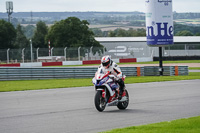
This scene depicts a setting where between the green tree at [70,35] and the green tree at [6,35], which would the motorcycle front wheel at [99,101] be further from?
the green tree at [6,35]

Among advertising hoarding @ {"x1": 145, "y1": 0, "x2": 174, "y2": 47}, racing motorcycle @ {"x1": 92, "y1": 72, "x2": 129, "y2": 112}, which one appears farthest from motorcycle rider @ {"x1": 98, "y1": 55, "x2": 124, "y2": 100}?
advertising hoarding @ {"x1": 145, "y1": 0, "x2": 174, "y2": 47}

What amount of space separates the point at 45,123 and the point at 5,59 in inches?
1439

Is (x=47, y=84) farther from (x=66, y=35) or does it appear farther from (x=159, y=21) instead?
(x=66, y=35)

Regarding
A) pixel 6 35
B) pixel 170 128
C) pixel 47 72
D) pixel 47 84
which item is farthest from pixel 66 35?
pixel 170 128

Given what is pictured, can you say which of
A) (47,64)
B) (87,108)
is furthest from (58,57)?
(87,108)

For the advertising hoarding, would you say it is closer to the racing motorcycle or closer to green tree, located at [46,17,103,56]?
the racing motorcycle

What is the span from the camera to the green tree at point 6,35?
69.8 metres

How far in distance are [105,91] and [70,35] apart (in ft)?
191

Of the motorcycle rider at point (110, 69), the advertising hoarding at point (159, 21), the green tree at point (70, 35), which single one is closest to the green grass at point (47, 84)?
the advertising hoarding at point (159, 21)

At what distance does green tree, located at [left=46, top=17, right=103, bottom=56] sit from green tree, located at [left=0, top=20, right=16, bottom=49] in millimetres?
6254

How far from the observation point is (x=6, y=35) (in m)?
70.7

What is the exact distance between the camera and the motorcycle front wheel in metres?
11.2

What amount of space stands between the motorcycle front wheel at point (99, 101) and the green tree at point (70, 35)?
56840 mm

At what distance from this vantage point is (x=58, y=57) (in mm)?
49594
